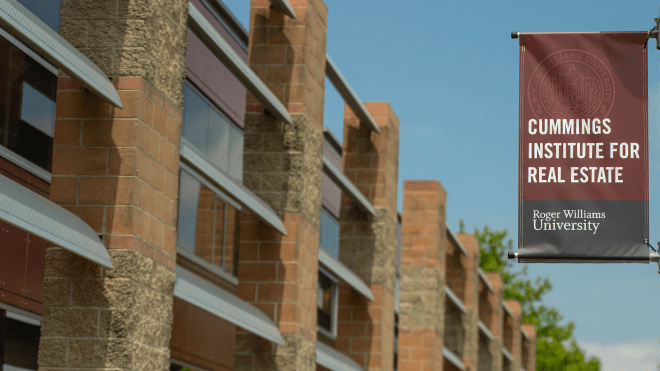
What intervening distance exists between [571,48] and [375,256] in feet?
34.2

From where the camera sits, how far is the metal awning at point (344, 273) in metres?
18.0

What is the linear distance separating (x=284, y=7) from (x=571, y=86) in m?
5.49

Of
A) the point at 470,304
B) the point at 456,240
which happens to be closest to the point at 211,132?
the point at 456,240

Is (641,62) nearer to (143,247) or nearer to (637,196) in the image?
(637,196)

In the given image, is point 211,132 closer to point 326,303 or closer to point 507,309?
point 326,303

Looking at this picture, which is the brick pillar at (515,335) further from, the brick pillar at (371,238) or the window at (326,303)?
the brick pillar at (371,238)

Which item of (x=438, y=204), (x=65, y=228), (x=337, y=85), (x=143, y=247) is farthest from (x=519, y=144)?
(x=438, y=204)

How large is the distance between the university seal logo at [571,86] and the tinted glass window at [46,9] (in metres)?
6.04

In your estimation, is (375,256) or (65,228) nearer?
(65,228)

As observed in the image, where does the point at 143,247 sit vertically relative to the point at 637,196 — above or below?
below

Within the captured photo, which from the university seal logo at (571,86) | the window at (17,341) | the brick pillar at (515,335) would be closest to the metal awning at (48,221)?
the window at (17,341)

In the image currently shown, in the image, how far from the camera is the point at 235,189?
45.2 feet

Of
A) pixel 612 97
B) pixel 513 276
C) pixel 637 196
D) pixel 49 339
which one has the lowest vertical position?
pixel 49 339

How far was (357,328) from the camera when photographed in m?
21.5
